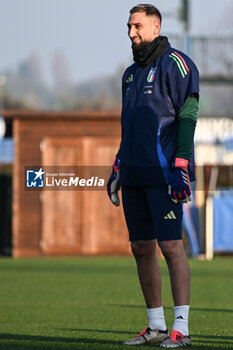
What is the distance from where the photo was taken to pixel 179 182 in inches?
219

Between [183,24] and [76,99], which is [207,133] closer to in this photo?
[183,24]

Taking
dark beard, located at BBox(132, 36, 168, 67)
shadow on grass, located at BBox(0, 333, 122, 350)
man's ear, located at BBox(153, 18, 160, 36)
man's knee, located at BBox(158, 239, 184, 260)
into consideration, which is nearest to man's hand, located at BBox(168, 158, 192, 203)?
man's knee, located at BBox(158, 239, 184, 260)

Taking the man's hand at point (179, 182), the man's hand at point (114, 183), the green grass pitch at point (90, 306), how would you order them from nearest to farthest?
1. the man's hand at point (179, 182)
2. the man's hand at point (114, 183)
3. the green grass pitch at point (90, 306)

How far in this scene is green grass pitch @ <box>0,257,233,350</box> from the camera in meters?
6.29

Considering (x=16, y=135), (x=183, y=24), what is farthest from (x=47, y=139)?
(x=183, y=24)

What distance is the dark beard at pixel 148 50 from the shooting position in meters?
5.83

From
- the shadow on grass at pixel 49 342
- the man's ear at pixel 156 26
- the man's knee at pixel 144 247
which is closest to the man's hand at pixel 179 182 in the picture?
the man's knee at pixel 144 247

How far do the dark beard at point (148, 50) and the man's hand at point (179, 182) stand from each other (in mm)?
706

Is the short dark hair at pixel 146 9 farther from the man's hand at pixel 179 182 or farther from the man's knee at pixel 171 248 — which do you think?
the man's knee at pixel 171 248

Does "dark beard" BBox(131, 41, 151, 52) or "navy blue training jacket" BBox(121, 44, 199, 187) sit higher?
"dark beard" BBox(131, 41, 151, 52)

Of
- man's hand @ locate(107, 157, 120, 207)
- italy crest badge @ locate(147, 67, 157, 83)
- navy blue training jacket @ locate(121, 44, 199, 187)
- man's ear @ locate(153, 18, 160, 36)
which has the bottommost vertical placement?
man's hand @ locate(107, 157, 120, 207)

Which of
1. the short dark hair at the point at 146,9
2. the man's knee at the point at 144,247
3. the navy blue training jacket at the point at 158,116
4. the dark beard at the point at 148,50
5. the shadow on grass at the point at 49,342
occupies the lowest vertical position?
the shadow on grass at the point at 49,342

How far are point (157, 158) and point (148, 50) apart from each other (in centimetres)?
70

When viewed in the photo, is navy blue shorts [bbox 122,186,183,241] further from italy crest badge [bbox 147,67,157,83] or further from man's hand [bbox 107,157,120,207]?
italy crest badge [bbox 147,67,157,83]
